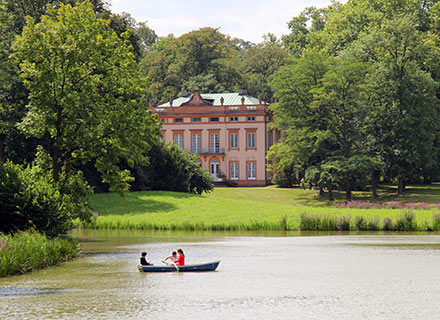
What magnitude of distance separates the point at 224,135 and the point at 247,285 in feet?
253

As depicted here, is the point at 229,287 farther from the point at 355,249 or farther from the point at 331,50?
the point at 331,50

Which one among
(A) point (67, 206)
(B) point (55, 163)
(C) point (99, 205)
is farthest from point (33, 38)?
(C) point (99, 205)

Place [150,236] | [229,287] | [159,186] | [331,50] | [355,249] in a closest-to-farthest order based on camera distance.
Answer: [229,287], [355,249], [150,236], [159,186], [331,50]

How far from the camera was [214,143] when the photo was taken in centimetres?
10031

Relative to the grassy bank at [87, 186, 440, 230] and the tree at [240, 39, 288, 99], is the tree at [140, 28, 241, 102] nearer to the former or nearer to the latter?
the tree at [240, 39, 288, 99]

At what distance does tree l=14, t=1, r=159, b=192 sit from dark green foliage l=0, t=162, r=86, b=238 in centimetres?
534

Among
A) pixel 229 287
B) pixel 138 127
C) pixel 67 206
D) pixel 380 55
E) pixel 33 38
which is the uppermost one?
pixel 380 55

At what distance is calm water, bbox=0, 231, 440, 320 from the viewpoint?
18.2m

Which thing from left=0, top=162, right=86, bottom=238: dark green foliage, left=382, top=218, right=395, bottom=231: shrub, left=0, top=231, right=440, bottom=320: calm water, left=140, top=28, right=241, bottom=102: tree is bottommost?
left=0, top=231, right=440, bottom=320: calm water

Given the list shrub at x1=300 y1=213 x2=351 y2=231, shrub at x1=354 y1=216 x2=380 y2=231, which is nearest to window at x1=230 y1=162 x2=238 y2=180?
shrub at x1=300 y1=213 x2=351 y2=231

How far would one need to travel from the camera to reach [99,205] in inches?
2206

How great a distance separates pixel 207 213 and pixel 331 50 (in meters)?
44.6

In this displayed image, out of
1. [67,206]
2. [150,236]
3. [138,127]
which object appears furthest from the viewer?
[150,236]

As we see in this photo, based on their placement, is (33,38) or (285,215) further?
(285,215)
